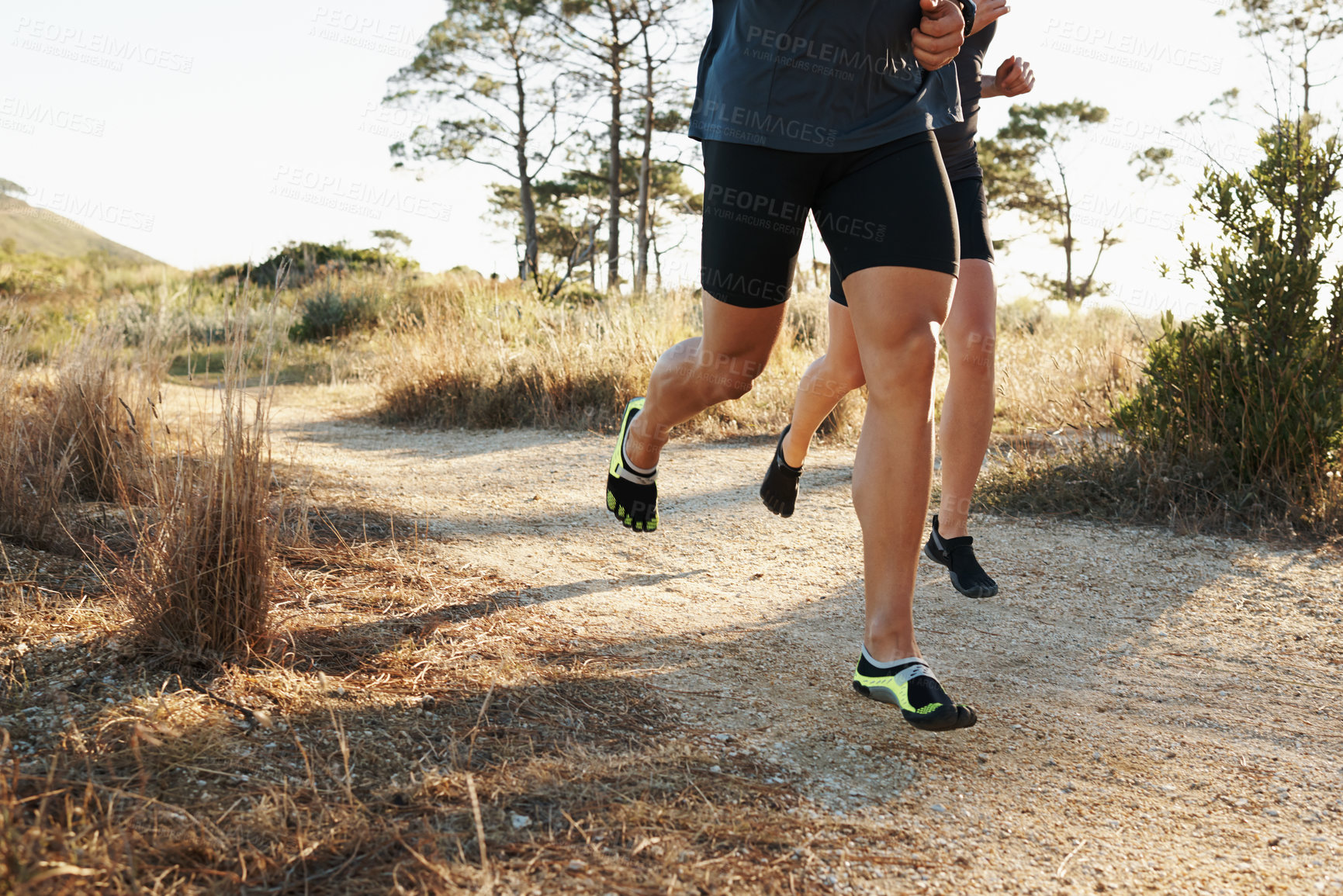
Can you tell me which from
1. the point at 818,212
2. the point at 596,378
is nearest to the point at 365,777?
the point at 818,212

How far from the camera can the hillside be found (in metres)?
4.71

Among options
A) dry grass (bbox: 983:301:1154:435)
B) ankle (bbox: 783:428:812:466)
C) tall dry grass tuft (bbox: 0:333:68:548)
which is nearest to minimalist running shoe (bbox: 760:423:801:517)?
ankle (bbox: 783:428:812:466)

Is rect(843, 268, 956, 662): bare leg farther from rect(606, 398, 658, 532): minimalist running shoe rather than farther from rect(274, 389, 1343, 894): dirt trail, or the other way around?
rect(606, 398, 658, 532): minimalist running shoe

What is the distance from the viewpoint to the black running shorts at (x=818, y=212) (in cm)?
199

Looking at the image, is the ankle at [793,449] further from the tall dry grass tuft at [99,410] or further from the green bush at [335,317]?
the green bush at [335,317]

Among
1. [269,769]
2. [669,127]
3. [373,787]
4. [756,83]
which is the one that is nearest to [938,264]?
[756,83]

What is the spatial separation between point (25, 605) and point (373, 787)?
4.04 ft

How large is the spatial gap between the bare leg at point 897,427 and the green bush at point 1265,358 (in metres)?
2.93

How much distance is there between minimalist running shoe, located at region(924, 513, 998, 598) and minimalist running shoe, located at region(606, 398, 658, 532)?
0.98 m

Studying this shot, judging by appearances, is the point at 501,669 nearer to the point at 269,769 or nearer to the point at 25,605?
the point at 269,769

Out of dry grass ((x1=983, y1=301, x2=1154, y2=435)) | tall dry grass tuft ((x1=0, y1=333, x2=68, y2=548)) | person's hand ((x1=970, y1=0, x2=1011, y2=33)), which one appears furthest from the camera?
dry grass ((x1=983, y1=301, x2=1154, y2=435))

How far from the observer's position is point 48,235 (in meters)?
68.4

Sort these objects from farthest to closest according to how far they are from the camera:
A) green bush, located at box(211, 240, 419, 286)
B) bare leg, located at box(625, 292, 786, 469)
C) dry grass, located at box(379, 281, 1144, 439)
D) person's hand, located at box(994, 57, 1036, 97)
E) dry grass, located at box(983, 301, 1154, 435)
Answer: green bush, located at box(211, 240, 419, 286) → dry grass, located at box(379, 281, 1144, 439) → dry grass, located at box(983, 301, 1154, 435) → person's hand, located at box(994, 57, 1036, 97) → bare leg, located at box(625, 292, 786, 469)

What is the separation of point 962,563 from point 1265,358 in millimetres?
2347
